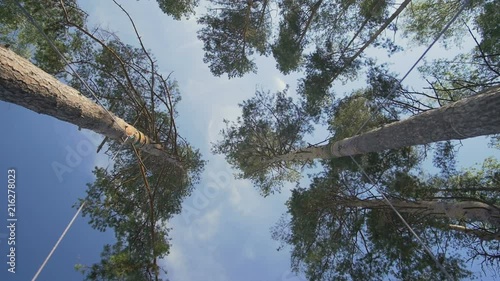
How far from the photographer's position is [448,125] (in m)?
3.32

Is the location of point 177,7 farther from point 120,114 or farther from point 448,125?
point 448,125

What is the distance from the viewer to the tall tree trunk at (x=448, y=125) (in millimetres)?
2795

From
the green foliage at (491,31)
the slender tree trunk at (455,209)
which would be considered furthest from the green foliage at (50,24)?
the green foliage at (491,31)

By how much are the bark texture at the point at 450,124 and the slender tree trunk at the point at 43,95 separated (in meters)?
4.02

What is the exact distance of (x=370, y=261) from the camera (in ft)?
23.2

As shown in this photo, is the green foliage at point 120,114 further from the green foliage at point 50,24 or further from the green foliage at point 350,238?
the green foliage at point 350,238

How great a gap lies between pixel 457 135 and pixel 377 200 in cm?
512

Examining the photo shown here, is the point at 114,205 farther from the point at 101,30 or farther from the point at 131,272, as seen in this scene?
the point at 101,30

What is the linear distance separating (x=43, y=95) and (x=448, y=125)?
408 cm

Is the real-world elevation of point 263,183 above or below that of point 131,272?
above

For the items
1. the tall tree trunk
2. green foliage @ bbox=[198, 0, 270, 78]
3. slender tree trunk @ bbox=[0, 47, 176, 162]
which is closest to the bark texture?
the tall tree trunk

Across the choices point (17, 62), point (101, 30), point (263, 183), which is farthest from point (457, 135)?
point (263, 183)

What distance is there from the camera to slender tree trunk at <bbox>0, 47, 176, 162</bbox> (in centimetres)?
256

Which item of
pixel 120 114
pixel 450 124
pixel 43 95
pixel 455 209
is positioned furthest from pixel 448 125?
pixel 120 114
